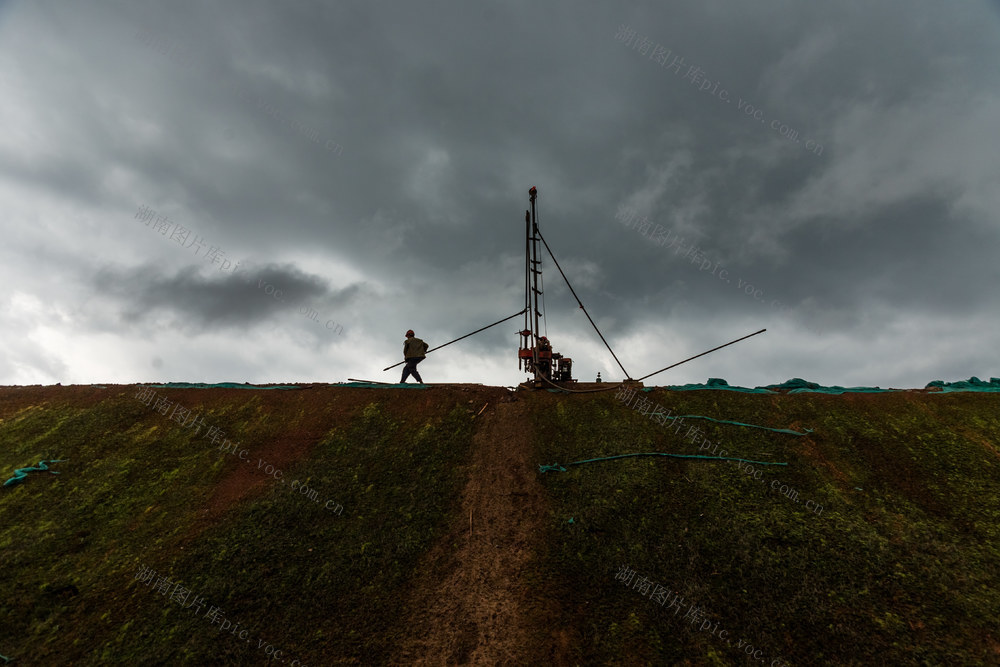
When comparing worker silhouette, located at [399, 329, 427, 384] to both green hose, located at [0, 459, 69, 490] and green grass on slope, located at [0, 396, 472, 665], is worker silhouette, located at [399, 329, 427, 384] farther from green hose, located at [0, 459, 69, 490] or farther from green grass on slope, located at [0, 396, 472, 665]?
green hose, located at [0, 459, 69, 490]

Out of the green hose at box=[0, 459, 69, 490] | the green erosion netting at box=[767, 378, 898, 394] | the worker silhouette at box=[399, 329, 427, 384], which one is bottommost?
the green hose at box=[0, 459, 69, 490]

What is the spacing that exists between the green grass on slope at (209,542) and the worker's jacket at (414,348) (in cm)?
403

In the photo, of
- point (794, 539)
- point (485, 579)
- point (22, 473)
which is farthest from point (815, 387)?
point (22, 473)

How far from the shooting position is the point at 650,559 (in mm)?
8164

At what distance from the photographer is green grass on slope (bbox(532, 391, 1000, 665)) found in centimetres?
655

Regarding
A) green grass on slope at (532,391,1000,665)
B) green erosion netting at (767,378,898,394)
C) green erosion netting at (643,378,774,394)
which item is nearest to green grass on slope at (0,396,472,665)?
green grass on slope at (532,391,1000,665)

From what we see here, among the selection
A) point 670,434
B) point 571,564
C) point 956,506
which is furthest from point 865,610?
point 670,434

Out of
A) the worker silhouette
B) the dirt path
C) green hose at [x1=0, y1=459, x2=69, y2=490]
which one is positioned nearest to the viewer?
the dirt path

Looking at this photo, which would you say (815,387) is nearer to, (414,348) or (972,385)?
(972,385)

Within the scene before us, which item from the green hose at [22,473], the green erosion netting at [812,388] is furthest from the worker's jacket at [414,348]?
the green erosion netting at [812,388]

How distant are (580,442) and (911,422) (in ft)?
30.5

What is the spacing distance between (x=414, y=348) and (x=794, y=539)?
1394cm

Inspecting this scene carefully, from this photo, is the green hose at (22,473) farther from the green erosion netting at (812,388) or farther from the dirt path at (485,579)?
the green erosion netting at (812,388)

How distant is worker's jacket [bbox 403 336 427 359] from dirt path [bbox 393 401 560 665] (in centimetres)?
687
